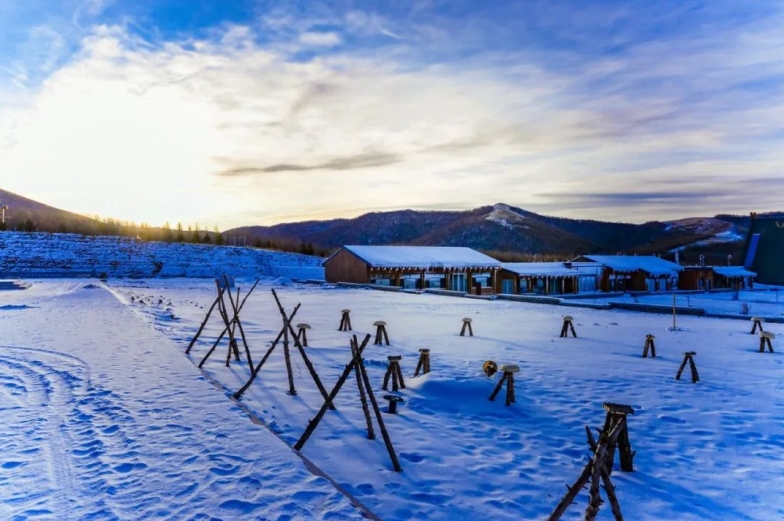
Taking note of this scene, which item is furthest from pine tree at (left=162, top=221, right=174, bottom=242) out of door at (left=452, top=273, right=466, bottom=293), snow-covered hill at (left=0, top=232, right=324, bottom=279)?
door at (left=452, top=273, right=466, bottom=293)

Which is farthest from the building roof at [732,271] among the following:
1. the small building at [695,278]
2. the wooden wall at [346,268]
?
the wooden wall at [346,268]

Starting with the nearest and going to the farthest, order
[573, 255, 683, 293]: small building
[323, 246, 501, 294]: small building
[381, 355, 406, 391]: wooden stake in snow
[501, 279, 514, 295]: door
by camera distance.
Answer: [381, 355, 406, 391]: wooden stake in snow
[323, 246, 501, 294]: small building
[501, 279, 514, 295]: door
[573, 255, 683, 293]: small building

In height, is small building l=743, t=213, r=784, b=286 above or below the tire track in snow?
above

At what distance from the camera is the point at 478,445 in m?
7.01

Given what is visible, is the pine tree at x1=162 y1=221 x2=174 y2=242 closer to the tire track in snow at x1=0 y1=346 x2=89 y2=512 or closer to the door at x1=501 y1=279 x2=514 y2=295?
the door at x1=501 y1=279 x2=514 y2=295

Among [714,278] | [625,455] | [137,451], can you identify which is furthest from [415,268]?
[137,451]

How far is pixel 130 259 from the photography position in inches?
2231

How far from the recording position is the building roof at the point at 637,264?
4661cm

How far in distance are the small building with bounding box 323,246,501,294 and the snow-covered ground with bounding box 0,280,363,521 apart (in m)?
29.0

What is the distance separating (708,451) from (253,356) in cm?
979

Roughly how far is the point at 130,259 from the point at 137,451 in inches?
2235

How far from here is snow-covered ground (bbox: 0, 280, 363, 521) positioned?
16.4 feet

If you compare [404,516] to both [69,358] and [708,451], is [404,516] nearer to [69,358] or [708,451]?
[708,451]

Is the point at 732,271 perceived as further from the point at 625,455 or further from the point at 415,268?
the point at 625,455
